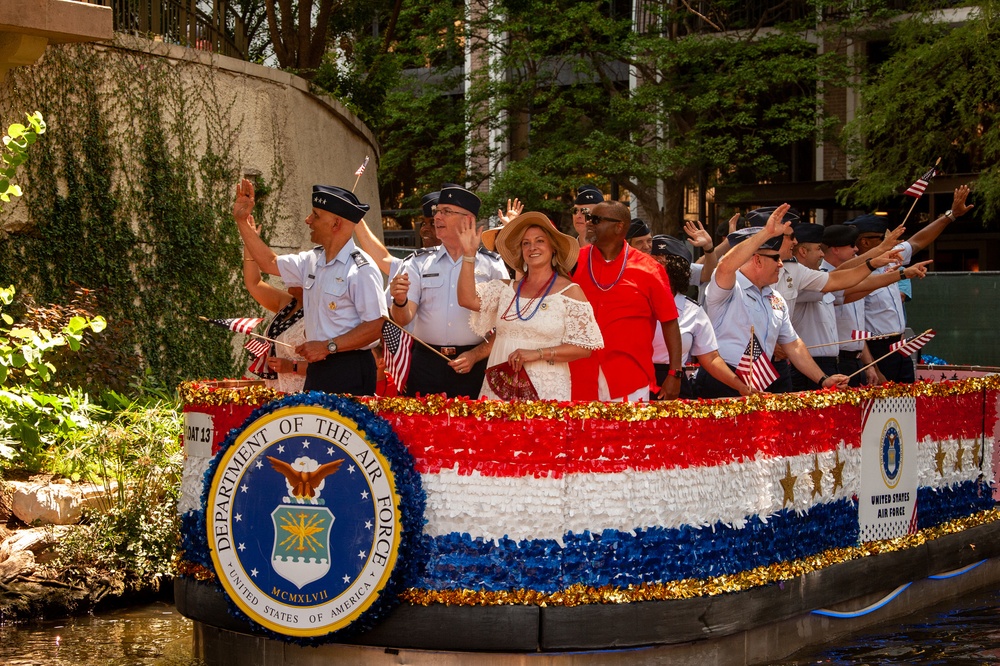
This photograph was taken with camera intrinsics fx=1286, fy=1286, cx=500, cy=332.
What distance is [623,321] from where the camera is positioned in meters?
6.71

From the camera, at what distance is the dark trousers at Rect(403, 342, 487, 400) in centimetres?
703

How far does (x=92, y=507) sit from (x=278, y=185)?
769 centimetres

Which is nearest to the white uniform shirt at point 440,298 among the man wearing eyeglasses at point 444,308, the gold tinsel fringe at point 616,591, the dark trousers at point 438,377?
the man wearing eyeglasses at point 444,308

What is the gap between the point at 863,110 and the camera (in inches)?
946

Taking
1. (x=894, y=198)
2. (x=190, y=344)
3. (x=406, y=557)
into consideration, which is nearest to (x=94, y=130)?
(x=190, y=344)

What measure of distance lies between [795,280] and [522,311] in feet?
Answer: 8.35

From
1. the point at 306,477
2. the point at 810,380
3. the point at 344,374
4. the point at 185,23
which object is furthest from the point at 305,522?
the point at 185,23

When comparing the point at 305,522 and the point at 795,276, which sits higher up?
the point at 795,276

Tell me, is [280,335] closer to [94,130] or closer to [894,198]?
[94,130]

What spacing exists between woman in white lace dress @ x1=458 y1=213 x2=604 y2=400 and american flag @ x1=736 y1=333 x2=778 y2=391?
1153mm

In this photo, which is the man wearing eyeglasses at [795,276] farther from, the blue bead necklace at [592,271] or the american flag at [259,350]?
the american flag at [259,350]

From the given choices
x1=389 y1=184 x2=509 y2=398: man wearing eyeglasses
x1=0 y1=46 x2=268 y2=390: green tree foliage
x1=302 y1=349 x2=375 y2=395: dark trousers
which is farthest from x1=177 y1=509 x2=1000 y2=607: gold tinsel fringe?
x1=0 y1=46 x2=268 y2=390: green tree foliage

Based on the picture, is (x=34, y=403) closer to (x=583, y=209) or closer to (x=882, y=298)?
(x=583, y=209)

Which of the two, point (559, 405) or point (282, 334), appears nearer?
point (559, 405)
